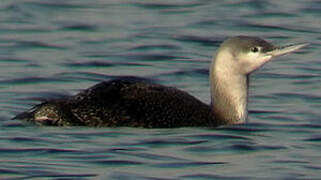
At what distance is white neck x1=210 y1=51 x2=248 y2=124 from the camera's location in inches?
535

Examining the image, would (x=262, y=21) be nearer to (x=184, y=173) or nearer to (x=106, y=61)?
(x=106, y=61)

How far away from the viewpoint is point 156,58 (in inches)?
665

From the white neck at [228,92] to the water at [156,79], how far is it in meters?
0.19

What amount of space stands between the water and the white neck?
7.3 inches

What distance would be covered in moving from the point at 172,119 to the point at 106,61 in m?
3.54

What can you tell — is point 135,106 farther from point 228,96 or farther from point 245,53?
point 245,53

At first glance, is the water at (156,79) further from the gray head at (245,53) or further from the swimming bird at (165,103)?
the gray head at (245,53)

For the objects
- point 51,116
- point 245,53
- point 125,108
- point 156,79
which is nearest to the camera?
point 51,116

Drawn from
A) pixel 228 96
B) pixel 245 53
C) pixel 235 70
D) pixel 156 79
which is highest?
pixel 245 53

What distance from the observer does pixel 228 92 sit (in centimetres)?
1370

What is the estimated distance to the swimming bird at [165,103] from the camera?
42.4 ft

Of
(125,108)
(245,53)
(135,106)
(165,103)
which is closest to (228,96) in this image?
(245,53)

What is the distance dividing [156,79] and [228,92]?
2102 mm

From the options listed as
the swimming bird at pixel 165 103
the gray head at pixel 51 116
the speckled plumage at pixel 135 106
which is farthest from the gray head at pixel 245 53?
the gray head at pixel 51 116
